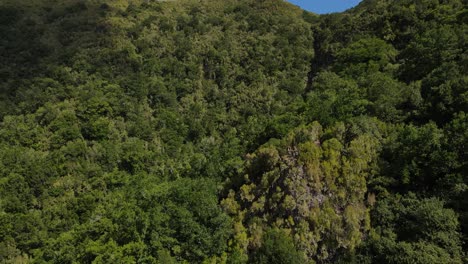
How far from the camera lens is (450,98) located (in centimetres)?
3847

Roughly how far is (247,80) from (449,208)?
60.6 metres

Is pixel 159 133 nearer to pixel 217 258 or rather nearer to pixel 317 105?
pixel 317 105

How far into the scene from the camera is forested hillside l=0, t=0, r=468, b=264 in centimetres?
3269

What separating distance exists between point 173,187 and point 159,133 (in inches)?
1396

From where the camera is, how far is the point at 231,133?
6844 centimetres

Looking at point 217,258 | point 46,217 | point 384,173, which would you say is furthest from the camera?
point 46,217

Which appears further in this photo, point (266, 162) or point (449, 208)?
point (266, 162)

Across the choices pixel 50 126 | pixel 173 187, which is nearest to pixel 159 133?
pixel 50 126

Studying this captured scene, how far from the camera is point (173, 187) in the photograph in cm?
3747

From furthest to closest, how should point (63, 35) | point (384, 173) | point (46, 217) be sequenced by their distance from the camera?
point (63, 35) → point (46, 217) → point (384, 173)

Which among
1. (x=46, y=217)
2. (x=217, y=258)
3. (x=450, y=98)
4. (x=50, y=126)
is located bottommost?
(x=46, y=217)

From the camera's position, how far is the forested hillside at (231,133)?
32.7 m

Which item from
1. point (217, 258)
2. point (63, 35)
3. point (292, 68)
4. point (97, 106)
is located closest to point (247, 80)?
point (292, 68)

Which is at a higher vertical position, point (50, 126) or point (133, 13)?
point (133, 13)
